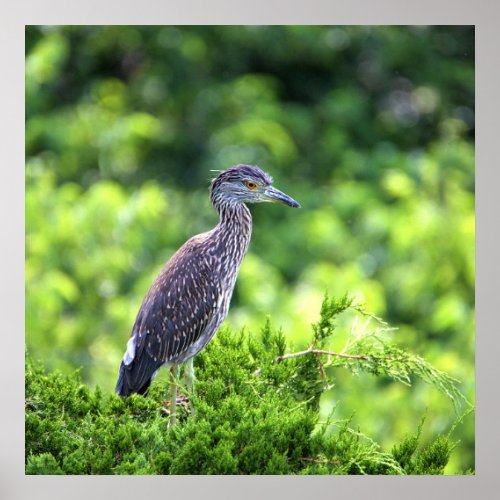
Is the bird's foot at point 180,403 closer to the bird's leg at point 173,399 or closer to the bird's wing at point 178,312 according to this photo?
the bird's leg at point 173,399

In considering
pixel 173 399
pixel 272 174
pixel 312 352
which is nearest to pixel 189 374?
pixel 173 399

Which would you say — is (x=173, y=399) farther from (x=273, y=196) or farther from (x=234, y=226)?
(x=273, y=196)

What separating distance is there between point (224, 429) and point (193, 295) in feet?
1.86

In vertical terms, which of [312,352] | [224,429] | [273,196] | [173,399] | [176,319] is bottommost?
[224,429]

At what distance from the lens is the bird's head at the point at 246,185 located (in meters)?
→ 4.54

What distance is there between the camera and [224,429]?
424 centimetres

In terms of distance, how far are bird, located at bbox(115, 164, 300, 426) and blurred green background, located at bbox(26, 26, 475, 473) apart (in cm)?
120

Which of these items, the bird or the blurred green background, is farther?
the blurred green background

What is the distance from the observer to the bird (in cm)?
439

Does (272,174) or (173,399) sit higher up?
(272,174)

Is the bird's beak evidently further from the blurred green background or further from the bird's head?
the blurred green background

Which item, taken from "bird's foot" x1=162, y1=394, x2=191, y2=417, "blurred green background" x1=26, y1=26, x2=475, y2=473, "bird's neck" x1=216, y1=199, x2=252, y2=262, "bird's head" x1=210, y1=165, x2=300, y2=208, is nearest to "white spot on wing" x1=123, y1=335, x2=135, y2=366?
"bird's foot" x1=162, y1=394, x2=191, y2=417

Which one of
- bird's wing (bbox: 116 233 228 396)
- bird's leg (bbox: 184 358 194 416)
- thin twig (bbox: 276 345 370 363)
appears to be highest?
bird's wing (bbox: 116 233 228 396)

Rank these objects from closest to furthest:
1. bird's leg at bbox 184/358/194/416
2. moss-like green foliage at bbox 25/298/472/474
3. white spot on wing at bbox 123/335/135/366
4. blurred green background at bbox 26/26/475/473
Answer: moss-like green foliage at bbox 25/298/472/474, white spot on wing at bbox 123/335/135/366, bird's leg at bbox 184/358/194/416, blurred green background at bbox 26/26/475/473
